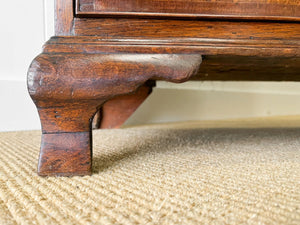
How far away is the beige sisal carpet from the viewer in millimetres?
236

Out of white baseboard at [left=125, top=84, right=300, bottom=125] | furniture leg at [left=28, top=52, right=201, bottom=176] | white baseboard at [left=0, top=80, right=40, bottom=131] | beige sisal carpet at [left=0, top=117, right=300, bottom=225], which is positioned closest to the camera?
beige sisal carpet at [left=0, top=117, right=300, bottom=225]

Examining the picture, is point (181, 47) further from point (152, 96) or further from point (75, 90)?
point (152, 96)

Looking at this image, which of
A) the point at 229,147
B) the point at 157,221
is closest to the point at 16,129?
the point at 229,147

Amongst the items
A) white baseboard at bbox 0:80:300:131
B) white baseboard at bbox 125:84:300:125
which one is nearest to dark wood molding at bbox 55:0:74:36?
white baseboard at bbox 0:80:300:131

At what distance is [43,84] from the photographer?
359 millimetres

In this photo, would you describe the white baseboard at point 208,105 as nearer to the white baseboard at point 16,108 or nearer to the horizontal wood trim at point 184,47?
the white baseboard at point 16,108

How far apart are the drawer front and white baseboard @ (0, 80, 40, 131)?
59 cm

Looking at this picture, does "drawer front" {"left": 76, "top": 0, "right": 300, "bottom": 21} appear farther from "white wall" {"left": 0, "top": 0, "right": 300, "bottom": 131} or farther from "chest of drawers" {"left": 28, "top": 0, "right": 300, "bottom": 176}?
"white wall" {"left": 0, "top": 0, "right": 300, "bottom": 131}

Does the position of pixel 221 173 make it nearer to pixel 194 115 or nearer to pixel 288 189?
pixel 288 189

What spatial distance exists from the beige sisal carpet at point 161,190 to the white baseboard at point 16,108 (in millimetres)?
415

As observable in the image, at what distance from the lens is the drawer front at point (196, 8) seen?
40 centimetres

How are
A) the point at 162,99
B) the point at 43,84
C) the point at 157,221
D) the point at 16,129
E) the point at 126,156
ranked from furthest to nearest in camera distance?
1. the point at 162,99
2. the point at 16,129
3. the point at 126,156
4. the point at 43,84
5. the point at 157,221

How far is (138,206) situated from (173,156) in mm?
224

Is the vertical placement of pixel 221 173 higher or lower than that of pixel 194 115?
higher
